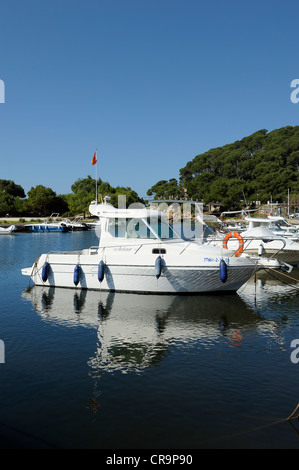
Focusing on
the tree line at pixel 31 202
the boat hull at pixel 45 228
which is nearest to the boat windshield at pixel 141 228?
the boat hull at pixel 45 228

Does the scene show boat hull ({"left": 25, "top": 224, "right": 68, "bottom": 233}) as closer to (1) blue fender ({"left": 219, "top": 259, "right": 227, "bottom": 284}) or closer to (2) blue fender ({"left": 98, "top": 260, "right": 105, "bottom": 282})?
(2) blue fender ({"left": 98, "top": 260, "right": 105, "bottom": 282})

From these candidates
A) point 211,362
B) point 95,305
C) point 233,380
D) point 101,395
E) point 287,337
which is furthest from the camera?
point 95,305

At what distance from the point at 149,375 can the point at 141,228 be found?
865 centimetres

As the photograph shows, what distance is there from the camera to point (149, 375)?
8438mm

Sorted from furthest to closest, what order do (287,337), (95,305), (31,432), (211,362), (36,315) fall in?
1. (95,305)
2. (36,315)
3. (287,337)
4. (211,362)
5. (31,432)

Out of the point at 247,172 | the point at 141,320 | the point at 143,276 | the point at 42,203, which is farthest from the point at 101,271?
the point at 247,172

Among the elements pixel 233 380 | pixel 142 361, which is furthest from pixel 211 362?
pixel 142 361

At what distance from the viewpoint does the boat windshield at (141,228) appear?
16211 mm

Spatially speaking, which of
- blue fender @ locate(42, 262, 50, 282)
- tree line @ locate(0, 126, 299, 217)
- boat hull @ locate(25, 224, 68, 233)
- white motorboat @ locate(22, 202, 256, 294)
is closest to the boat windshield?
white motorboat @ locate(22, 202, 256, 294)

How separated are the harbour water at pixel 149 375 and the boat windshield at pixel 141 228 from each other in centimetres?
299

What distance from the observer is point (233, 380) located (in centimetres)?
814

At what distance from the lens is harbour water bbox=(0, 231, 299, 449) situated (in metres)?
6.25

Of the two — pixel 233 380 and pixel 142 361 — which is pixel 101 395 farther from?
pixel 233 380
